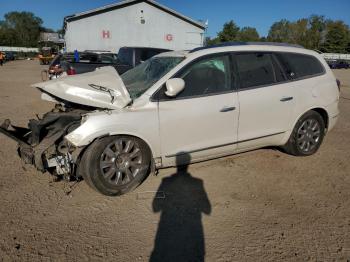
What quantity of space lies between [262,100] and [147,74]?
1.64 metres

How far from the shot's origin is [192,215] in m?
3.18

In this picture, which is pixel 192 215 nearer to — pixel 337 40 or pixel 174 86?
pixel 174 86

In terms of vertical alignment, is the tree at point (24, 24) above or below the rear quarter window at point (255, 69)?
above

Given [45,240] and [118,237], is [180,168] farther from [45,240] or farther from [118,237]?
[45,240]

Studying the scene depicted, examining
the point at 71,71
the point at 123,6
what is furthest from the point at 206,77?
the point at 123,6

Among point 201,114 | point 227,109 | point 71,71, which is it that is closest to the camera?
point 201,114

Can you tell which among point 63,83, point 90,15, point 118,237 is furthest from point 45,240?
point 90,15

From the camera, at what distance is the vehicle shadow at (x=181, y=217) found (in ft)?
8.55

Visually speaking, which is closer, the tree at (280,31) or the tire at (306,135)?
the tire at (306,135)

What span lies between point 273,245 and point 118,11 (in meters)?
26.9

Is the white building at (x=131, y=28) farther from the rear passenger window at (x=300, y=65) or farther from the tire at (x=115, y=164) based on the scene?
the tire at (x=115, y=164)

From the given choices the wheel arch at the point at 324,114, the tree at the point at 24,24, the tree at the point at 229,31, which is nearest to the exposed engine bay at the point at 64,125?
the wheel arch at the point at 324,114

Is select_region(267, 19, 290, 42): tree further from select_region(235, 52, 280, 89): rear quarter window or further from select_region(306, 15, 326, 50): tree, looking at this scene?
select_region(235, 52, 280, 89): rear quarter window

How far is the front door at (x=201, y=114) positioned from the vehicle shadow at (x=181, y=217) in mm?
182
